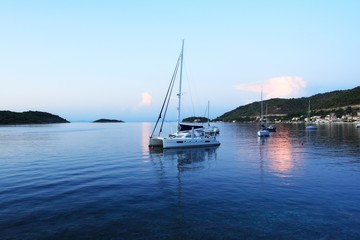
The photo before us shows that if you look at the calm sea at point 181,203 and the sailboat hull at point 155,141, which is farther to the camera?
the sailboat hull at point 155,141

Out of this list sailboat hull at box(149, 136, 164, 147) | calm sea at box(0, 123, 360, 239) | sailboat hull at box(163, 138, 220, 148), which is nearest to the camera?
calm sea at box(0, 123, 360, 239)

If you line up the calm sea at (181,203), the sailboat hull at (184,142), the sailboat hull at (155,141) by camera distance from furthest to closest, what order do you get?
the sailboat hull at (155,141) < the sailboat hull at (184,142) < the calm sea at (181,203)

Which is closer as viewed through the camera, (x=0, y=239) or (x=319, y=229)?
(x=0, y=239)

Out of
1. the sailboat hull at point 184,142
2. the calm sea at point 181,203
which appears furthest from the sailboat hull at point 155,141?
the calm sea at point 181,203

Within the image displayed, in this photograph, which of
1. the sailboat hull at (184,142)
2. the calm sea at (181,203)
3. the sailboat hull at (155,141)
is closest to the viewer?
the calm sea at (181,203)

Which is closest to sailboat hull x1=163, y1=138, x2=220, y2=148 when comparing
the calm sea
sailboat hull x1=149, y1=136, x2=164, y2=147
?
sailboat hull x1=149, y1=136, x2=164, y2=147

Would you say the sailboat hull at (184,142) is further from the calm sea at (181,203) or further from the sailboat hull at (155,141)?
the calm sea at (181,203)

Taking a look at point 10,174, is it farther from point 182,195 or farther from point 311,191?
point 311,191

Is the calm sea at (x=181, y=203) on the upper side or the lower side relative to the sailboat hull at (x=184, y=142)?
lower

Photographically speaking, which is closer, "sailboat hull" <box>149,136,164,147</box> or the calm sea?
the calm sea

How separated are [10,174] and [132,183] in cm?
1425

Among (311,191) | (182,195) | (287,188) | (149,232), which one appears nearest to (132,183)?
(182,195)

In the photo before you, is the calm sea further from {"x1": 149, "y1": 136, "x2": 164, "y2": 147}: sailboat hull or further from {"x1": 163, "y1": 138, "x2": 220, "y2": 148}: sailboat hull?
{"x1": 149, "y1": 136, "x2": 164, "y2": 147}: sailboat hull

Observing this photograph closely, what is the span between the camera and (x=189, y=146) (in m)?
50.8
